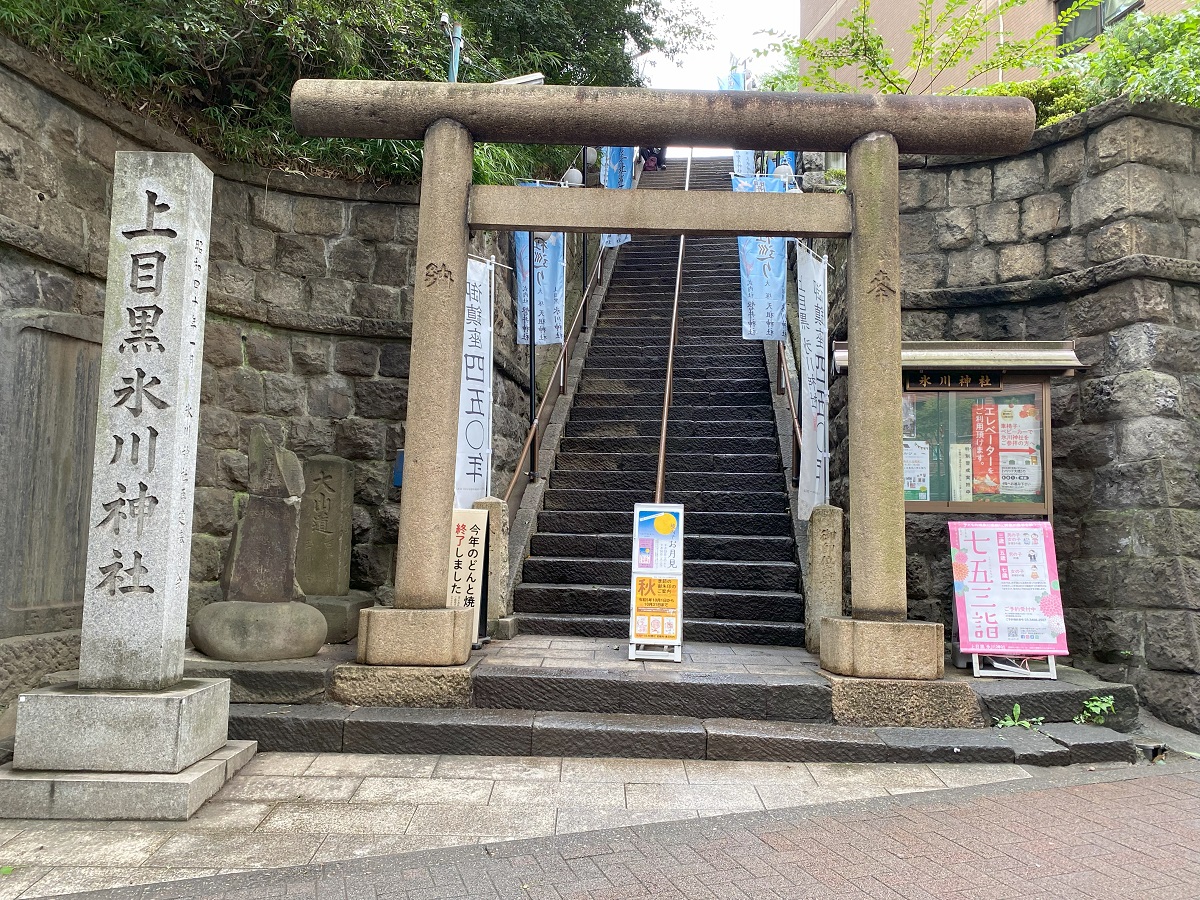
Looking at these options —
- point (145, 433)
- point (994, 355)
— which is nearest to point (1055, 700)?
point (994, 355)

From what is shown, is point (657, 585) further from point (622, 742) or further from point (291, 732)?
point (291, 732)

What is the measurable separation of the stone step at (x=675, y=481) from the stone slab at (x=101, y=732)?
5.28 metres

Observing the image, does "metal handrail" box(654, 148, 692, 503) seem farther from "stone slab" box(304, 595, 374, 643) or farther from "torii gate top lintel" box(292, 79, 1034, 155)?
"stone slab" box(304, 595, 374, 643)

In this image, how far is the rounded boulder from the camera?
5.13m

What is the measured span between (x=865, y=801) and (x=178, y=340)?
445 centimetres

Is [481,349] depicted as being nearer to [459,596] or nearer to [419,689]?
[459,596]

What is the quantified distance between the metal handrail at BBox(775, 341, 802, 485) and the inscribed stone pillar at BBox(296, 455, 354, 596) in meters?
4.41

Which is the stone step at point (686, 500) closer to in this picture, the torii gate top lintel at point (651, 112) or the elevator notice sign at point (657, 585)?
the elevator notice sign at point (657, 585)

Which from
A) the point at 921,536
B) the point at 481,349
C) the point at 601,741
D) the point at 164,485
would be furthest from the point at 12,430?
the point at 921,536

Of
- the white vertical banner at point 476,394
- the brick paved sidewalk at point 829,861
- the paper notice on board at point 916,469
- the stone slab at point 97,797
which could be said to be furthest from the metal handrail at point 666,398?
the stone slab at point 97,797

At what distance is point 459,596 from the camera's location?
5910mm

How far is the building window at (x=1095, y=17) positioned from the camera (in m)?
11.6

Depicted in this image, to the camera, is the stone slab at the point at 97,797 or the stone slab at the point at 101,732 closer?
the stone slab at the point at 97,797

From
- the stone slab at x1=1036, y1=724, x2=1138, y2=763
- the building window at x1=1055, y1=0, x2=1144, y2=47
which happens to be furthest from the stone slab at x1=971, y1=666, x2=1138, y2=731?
the building window at x1=1055, y1=0, x2=1144, y2=47
